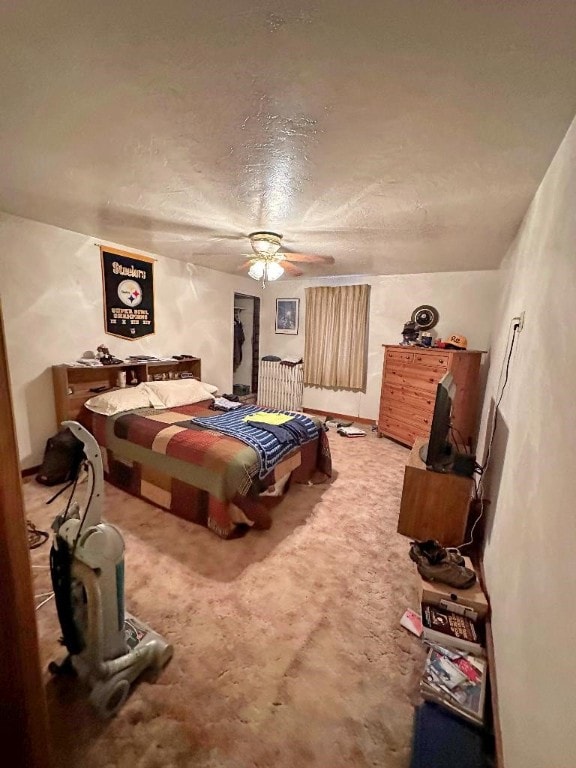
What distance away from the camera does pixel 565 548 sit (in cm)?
83

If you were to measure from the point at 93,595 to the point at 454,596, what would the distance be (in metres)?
1.67

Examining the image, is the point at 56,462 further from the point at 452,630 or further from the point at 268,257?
the point at 452,630

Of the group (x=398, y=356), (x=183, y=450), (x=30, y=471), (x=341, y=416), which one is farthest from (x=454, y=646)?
(x=341, y=416)

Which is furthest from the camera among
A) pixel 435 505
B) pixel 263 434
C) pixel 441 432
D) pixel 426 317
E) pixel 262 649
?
pixel 426 317

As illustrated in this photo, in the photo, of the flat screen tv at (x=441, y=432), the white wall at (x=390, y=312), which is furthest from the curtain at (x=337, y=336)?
the flat screen tv at (x=441, y=432)

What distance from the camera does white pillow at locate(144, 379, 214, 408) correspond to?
340 centimetres

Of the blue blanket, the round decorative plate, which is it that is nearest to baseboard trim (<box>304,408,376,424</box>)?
the round decorative plate

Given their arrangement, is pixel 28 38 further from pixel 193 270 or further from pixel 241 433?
pixel 193 270

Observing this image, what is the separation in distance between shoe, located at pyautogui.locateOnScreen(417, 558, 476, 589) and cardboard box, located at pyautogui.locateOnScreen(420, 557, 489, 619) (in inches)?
0.9

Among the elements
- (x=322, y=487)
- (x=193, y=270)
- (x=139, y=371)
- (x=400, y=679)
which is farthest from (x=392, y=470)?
(x=193, y=270)

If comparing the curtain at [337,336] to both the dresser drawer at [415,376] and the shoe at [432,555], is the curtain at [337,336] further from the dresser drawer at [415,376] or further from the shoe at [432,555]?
the shoe at [432,555]

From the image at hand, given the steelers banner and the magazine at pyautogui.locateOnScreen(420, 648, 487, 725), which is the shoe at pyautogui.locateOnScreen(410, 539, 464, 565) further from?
the steelers banner

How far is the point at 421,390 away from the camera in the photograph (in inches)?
150

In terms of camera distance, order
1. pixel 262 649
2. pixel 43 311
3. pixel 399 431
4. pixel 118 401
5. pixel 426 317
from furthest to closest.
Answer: pixel 426 317 → pixel 399 431 → pixel 118 401 → pixel 43 311 → pixel 262 649
